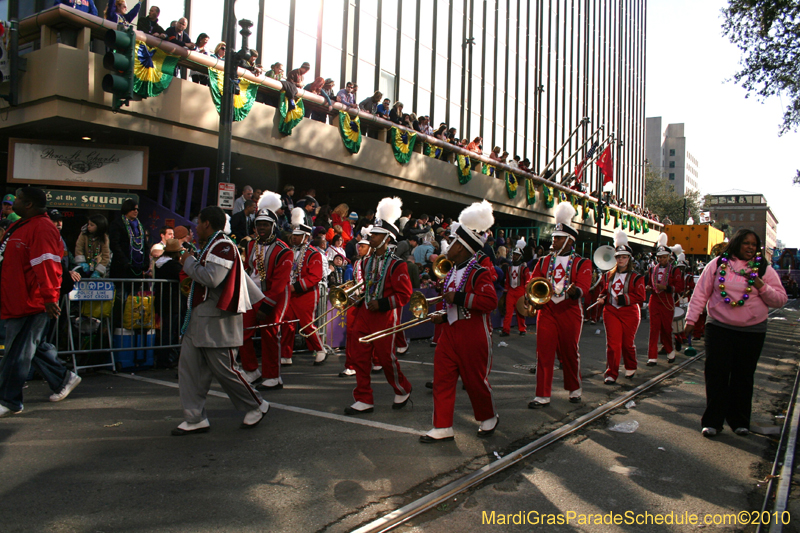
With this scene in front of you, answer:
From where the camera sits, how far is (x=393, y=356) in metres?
6.55

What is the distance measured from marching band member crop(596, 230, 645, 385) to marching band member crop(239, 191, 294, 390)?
460 centimetres

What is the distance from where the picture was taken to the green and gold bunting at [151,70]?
11.7 metres

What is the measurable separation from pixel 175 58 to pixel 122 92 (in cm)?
390

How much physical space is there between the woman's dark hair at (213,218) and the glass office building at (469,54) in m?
11.0

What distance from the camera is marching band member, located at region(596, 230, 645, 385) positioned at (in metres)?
8.77

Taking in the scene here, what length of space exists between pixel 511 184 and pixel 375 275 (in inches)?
820

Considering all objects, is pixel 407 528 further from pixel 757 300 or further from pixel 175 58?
pixel 175 58

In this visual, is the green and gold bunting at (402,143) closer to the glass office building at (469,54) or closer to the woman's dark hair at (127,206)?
the glass office building at (469,54)

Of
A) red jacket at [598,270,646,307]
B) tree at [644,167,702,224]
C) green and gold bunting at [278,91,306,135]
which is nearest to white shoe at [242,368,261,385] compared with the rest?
red jacket at [598,270,646,307]

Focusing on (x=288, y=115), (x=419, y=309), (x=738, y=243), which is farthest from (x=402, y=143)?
(x=738, y=243)

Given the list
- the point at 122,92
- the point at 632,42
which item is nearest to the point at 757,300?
the point at 122,92

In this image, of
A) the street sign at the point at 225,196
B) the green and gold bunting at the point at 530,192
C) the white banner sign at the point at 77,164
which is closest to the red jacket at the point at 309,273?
the street sign at the point at 225,196

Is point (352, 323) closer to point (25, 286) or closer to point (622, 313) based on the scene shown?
point (25, 286)

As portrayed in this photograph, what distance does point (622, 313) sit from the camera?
9078mm
